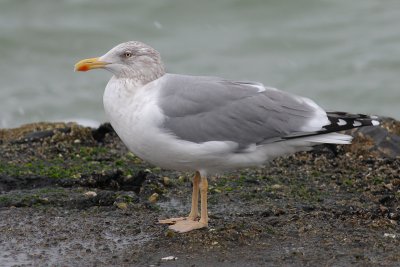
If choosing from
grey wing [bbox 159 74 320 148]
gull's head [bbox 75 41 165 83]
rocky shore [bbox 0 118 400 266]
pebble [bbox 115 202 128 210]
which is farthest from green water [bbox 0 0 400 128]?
grey wing [bbox 159 74 320 148]

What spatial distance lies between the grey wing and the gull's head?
0.77ft

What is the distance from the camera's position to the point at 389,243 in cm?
547

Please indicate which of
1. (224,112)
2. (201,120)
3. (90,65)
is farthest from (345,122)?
(90,65)

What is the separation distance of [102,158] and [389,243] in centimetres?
324

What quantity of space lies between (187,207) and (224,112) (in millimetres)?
1040

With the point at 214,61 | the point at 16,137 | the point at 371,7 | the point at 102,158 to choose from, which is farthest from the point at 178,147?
the point at 371,7

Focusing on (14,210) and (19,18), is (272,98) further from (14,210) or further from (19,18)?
(19,18)

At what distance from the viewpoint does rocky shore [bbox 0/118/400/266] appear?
17.6ft

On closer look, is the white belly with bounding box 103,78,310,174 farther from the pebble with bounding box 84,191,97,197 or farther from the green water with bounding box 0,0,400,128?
the green water with bounding box 0,0,400,128

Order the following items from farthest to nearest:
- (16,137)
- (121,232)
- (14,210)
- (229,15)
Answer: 1. (229,15)
2. (16,137)
3. (14,210)
4. (121,232)

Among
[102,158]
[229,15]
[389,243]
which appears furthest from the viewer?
[229,15]

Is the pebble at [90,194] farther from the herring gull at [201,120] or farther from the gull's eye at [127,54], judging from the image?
the gull's eye at [127,54]

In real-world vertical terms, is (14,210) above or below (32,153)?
below

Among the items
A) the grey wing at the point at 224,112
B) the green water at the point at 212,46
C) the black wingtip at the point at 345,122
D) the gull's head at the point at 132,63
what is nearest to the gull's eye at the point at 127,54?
the gull's head at the point at 132,63
